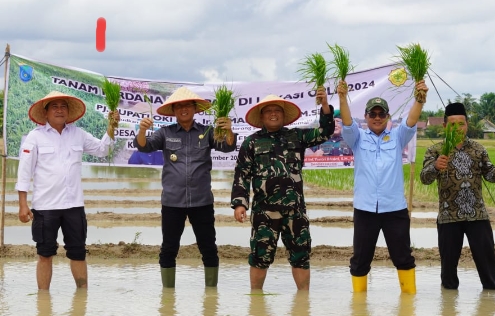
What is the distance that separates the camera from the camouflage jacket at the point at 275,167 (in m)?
6.09

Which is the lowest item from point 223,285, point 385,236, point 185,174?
point 223,285

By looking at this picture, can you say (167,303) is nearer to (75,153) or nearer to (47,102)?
(75,153)

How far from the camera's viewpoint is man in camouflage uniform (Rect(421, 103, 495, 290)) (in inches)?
259

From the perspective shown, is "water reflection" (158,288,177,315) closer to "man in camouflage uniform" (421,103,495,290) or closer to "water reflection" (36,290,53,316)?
"water reflection" (36,290,53,316)

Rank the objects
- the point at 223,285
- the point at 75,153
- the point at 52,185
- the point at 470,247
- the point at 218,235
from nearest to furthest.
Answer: the point at 52,185 → the point at 75,153 → the point at 470,247 → the point at 223,285 → the point at 218,235

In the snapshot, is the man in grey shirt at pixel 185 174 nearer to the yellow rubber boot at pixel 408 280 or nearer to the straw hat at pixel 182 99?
the straw hat at pixel 182 99

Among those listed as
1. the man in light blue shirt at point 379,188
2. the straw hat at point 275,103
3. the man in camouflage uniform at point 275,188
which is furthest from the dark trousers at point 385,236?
the straw hat at point 275,103

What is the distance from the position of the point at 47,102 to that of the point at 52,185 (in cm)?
66

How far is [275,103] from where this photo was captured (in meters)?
6.24

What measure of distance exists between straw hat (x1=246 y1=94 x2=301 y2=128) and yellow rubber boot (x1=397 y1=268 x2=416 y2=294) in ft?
4.78

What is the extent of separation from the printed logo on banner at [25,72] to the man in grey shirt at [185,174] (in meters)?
2.87

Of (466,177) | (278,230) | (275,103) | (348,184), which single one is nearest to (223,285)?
(278,230)

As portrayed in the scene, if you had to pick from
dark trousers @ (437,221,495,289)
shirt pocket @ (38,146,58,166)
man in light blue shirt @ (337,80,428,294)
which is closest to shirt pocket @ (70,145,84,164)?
shirt pocket @ (38,146,58,166)

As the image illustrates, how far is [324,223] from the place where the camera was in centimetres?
1209
